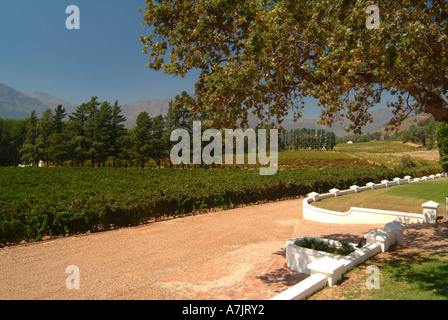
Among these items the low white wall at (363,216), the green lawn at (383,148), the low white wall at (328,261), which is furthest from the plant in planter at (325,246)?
the green lawn at (383,148)

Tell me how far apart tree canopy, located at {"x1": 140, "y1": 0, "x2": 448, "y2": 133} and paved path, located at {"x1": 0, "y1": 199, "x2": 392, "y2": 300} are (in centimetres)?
423

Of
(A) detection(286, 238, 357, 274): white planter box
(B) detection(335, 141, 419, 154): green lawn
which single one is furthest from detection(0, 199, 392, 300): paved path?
(B) detection(335, 141, 419, 154): green lawn

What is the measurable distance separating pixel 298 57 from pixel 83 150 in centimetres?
6820

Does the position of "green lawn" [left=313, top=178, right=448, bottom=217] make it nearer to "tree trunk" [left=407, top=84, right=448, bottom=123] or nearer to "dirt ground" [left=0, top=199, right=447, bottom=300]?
"dirt ground" [left=0, top=199, right=447, bottom=300]

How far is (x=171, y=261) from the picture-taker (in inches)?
365

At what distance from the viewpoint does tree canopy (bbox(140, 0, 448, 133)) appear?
684cm

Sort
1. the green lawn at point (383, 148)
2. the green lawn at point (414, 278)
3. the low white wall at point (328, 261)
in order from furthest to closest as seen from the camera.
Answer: the green lawn at point (383, 148) → the low white wall at point (328, 261) → the green lawn at point (414, 278)

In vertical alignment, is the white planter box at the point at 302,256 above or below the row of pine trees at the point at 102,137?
below

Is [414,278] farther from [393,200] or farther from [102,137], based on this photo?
[102,137]

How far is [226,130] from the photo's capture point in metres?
8.76

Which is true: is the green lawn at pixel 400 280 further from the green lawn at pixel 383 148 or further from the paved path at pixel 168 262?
the green lawn at pixel 383 148

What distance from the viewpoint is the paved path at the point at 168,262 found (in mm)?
7078

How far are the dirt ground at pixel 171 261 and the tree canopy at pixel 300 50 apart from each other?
4236 millimetres

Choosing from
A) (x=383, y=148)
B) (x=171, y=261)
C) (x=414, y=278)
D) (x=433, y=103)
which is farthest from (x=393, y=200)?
(x=383, y=148)
